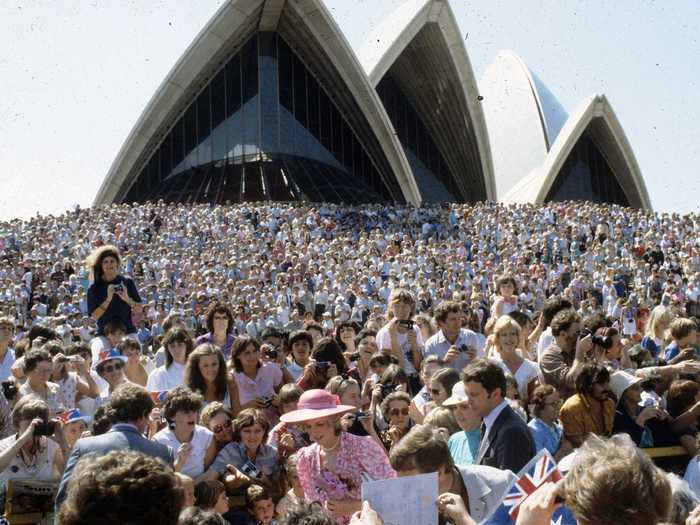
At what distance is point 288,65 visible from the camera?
127ft

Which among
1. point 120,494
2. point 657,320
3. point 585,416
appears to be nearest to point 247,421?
point 585,416

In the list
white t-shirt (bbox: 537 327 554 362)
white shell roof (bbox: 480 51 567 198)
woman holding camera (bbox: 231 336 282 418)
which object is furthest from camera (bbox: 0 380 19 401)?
white shell roof (bbox: 480 51 567 198)

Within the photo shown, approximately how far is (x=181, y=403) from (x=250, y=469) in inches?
21.8

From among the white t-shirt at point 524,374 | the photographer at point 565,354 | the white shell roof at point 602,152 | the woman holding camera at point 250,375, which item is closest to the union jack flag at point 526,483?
the photographer at point 565,354

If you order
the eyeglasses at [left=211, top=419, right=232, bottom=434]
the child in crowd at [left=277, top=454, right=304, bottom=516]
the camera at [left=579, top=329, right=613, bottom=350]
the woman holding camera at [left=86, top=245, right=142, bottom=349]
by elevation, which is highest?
the woman holding camera at [left=86, top=245, right=142, bottom=349]

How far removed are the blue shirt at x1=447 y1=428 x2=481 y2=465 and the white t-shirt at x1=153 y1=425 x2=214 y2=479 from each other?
1425 mm

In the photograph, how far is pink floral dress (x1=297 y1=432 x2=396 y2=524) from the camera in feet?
13.6

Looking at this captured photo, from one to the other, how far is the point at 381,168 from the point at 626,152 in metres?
12.5

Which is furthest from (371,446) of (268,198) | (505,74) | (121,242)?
(505,74)

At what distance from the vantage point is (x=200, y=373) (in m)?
5.96

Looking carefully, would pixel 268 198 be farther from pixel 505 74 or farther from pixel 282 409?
pixel 282 409

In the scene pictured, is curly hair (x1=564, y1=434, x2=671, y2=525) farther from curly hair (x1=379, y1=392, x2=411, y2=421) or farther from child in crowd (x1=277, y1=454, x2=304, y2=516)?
curly hair (x1=379, y1=392, x2=411, y2=421)

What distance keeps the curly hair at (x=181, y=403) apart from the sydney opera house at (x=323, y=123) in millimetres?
28542

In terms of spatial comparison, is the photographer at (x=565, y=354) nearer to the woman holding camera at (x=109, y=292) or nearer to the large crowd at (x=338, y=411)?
the large crowd at (x=338, y=411)
